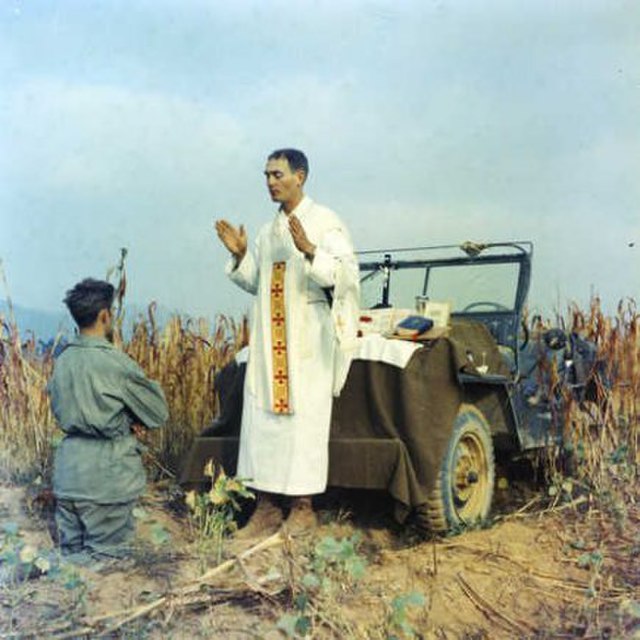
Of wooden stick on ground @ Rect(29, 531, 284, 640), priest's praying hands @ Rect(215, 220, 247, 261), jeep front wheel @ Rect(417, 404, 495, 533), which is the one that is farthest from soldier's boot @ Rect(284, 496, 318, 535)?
priest's praying hands @ Rect(215, 220, 247, 261)

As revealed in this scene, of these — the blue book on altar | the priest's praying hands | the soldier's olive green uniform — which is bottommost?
the soldier's olive green uniform

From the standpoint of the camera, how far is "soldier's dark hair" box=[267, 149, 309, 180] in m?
4.50

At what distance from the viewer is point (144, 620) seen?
122 inches

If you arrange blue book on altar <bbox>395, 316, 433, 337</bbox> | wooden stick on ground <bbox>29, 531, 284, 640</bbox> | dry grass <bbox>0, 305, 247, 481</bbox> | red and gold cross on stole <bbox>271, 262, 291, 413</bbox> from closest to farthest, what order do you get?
wooden stick on ground <bbox>29, 531, 284, 640</bbox>
red and gold cross on stole <bbox>271, 262, 291, 413</bbox>
blue book on altar <bbox>395, 316, 433, 337</bbox>
dry grass <bbox>0, 305, 247, 481</bbox>

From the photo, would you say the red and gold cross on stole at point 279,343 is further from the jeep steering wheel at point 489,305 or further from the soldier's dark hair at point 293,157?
the jeep steering wheel at point 489,305

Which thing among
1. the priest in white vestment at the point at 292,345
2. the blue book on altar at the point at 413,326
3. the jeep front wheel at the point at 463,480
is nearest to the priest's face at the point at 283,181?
the priest in white vestment at the point at 292,345

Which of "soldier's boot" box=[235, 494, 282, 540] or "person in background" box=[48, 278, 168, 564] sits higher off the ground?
"person in background" box=[48, 278, 168, 564]

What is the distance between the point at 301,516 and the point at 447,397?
3.32 ft

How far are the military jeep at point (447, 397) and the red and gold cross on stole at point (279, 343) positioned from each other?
0.33 metres

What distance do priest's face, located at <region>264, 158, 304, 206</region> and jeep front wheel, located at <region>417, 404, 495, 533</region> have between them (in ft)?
4.98

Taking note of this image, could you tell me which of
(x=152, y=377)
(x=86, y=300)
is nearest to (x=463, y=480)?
(x=86, y=300)

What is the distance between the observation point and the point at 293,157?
14.8ft

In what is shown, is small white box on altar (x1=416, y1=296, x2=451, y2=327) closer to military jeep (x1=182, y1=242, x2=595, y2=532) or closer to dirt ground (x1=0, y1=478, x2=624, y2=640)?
military jeep (x1=182, y1=242, x2=595, y2=532)

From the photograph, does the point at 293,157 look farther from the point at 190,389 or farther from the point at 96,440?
the point at 190,389
